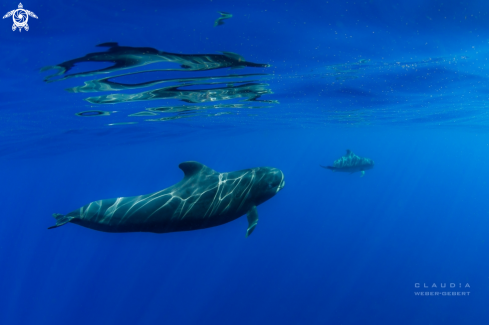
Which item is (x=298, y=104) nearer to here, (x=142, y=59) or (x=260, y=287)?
Result: (x=142, y=59)

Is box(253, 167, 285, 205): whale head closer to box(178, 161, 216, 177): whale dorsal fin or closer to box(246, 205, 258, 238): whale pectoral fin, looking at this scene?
box(246, 205, 258, 238): whale pectoral fin

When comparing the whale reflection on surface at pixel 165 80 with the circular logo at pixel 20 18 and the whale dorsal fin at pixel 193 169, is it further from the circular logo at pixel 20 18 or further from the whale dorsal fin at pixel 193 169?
the whale dorsal fin at pixel 193 169

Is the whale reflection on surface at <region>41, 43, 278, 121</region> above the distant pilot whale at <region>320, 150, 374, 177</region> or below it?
above

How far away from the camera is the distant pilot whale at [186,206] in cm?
654

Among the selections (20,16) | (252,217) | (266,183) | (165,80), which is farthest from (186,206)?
(165,80)

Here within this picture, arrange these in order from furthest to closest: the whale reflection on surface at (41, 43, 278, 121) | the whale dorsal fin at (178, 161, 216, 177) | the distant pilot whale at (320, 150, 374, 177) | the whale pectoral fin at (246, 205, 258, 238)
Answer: the distant pilot whale at (320, 150, 374, 177), the whale reflection on surface at (41, 43, 278, 121), the whale dorsal fin at (178, 161, 216, 177), the whale pectoral fin at (246, 205, 258, 238)

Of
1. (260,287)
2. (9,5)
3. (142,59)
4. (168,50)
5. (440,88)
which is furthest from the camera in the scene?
(260,287)

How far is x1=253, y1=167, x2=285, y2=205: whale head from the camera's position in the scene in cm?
735

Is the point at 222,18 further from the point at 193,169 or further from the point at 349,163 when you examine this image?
the point at 349,163

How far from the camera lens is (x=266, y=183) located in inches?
293

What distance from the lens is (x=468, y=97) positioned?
66.3 ft

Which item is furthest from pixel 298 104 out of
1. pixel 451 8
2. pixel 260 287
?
pixel 260 287

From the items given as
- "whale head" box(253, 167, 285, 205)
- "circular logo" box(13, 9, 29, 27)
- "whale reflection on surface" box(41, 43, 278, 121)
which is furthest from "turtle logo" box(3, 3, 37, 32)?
"whale head" box(253, 167, 285, 205)

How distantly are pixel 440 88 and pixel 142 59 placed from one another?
690 inches
